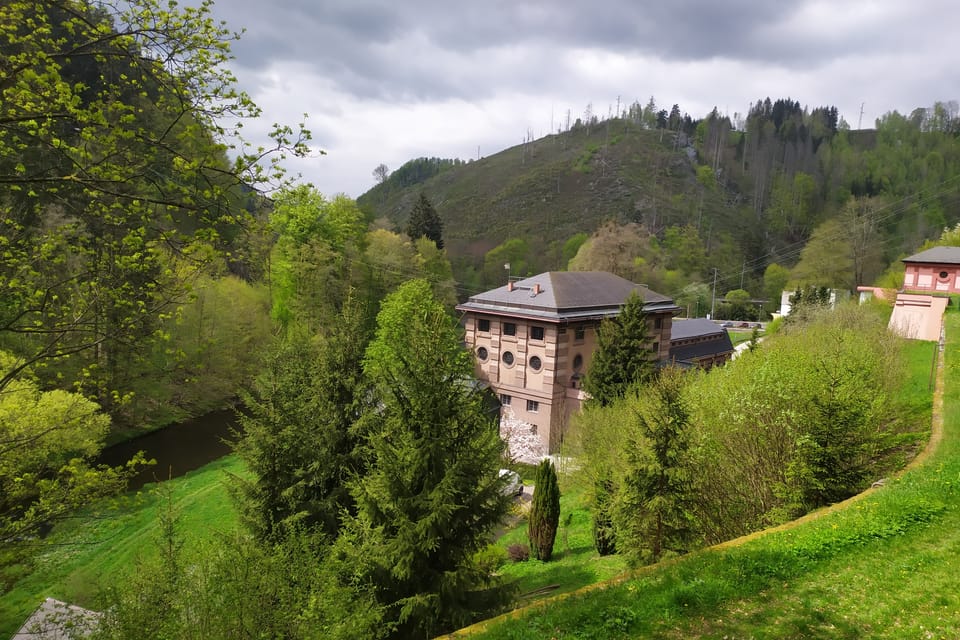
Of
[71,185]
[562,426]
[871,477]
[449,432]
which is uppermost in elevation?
[71,185]

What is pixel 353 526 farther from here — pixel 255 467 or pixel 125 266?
pixel 125 266

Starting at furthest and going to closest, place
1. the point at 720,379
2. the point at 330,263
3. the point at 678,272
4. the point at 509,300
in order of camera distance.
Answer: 1. the point at 678,272
2. the point at 330,263
3. the point at 509,300
4. the point at 720,379

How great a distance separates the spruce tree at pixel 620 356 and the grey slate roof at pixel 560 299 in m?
4.24

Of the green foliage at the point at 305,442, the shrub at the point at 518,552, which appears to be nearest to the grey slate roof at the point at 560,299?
the shrub at the point at 518,552

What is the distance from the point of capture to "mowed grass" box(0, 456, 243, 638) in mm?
14094

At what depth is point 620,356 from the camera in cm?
2658

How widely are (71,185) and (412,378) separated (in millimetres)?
6721

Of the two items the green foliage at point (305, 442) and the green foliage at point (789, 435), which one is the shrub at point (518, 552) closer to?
the green foliage at point (789, 435)

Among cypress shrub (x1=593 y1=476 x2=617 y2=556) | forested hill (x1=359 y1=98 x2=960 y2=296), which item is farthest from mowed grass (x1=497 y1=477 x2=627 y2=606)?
forested hill (x1=359 y1=98 x2=960 y2=296)

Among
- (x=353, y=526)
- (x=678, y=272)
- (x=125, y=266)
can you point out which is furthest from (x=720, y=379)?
(x=678, y=272)

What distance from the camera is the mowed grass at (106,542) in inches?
555

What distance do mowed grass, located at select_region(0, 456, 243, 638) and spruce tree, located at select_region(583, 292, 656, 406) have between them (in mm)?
→ 18104

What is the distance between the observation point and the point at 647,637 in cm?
717

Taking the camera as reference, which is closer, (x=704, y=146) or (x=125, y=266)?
(x=125, y=266)
